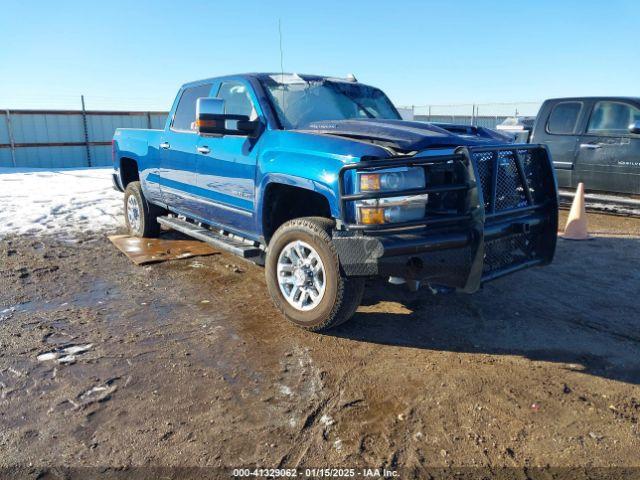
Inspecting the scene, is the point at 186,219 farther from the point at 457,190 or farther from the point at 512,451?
the point at 512,451

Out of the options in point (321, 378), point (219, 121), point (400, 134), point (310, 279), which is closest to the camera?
point (321, 378)

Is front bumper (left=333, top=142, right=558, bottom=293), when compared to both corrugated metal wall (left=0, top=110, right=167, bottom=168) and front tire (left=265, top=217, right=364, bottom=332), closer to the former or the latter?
front tire (left=265, top=217, right=364, bottom=332)

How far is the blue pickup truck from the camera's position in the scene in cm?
331

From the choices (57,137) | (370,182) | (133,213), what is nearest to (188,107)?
(133,213)

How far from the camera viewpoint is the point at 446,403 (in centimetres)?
290

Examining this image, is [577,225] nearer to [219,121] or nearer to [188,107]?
[219,121]

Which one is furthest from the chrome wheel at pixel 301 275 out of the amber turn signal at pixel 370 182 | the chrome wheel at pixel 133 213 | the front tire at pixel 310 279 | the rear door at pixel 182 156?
the chrome wheel at pixel 133 213

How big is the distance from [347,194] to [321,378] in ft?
3.87

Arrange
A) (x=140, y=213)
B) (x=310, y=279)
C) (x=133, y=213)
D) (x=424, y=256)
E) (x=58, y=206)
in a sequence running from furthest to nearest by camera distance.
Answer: (x=58, y=206), (x=133, y=213), (x=140, y=213), (x=310, y=279), (x=424, y=256)

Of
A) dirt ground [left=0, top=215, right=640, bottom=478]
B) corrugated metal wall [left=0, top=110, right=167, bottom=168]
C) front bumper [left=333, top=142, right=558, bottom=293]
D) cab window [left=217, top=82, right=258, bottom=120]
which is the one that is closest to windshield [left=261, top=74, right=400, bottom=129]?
cab window [left=217, top=82, right=258, bottom=120]

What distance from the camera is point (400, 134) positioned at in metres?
3.62

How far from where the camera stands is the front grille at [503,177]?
362 cm

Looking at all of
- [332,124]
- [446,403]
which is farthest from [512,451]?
[332,124]

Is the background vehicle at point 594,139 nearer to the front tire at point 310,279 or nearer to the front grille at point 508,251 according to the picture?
the front grille at point 508,251
